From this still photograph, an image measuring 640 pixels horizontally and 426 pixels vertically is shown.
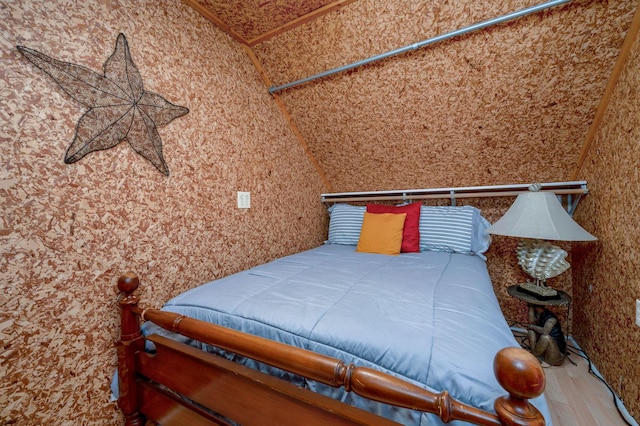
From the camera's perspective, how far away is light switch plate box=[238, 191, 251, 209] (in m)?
1.82

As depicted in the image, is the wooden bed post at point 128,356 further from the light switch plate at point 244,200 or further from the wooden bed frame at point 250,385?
the light switch plate at point 244,200

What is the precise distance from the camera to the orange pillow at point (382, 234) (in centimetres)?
204

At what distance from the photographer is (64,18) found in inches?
40.6

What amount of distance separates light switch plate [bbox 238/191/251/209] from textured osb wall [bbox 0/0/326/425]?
0.06 meters

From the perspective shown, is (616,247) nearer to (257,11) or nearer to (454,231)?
(454,231)

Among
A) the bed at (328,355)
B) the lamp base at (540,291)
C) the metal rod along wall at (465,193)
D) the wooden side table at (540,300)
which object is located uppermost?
the metal rod along wall at (465,193)

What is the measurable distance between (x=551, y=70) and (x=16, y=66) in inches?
100

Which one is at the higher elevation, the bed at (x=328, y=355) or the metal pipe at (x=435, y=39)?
the metal pipe at (x=435, y=39)

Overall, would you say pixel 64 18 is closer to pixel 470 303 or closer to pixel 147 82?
pixel 147 82

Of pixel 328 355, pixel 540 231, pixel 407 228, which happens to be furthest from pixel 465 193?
pixel 328 355

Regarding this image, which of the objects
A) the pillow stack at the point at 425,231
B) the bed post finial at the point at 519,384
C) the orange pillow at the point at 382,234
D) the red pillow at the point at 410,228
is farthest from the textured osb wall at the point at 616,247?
the bed post finial at the point at 519,384

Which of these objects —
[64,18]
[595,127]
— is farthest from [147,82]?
[595,127]

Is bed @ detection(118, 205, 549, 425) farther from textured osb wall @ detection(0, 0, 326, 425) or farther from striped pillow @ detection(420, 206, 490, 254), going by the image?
striped pillow @ detection(420, 206, 490, 254)

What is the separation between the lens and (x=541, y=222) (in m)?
1.59
